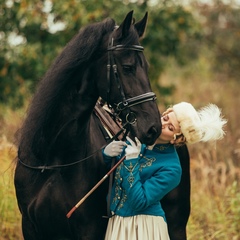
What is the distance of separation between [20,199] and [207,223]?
2.84 metres

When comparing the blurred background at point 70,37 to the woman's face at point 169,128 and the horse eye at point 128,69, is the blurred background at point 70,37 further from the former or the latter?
the horse eye at point 128,69

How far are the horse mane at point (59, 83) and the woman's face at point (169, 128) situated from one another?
685mm

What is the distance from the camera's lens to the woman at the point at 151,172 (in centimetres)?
412

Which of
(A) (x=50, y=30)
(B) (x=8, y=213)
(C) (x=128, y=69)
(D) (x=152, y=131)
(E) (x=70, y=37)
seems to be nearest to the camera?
(D) (x=152, y=131)

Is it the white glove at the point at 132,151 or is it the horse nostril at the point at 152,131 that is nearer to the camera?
the horse nostril at the point at 152,131

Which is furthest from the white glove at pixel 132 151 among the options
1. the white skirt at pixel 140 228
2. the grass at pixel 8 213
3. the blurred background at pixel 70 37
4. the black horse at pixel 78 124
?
the blurred background at pixel 70 37

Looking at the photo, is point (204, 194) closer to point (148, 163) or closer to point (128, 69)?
point (148, 163)

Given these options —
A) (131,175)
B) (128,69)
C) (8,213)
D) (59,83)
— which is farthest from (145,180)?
(8,213)

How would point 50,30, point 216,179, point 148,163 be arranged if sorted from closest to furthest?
point 148,163 < point 216,179 < point 50,30

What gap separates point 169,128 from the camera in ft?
13.8

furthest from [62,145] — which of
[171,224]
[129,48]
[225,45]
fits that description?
[225,45]

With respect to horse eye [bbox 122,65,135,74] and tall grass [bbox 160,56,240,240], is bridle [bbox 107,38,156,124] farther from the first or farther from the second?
tall grass [bbox 160,56,240,240]

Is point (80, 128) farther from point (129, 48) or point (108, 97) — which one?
point (129, 48)

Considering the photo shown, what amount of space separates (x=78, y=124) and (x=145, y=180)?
624 mm
